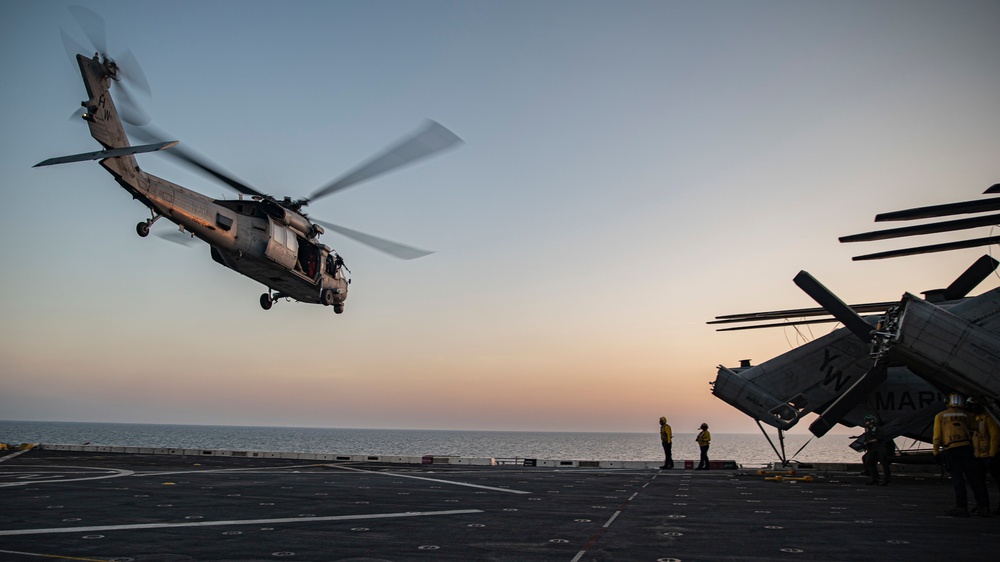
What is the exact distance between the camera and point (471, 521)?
13.0m

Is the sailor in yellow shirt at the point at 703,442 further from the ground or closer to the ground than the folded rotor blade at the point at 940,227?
closer to the ground

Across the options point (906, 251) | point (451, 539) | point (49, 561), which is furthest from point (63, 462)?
point (906, 251)

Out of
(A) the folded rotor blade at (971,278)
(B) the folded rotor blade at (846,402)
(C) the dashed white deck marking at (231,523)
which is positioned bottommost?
(C) the dashed white deck marking at (231,523)

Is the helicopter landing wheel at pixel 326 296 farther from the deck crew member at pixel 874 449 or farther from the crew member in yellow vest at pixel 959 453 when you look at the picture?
the crew member in yellow vest at pixel 959 453

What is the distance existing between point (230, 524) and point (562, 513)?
6.90 meters

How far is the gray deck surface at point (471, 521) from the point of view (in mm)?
9695

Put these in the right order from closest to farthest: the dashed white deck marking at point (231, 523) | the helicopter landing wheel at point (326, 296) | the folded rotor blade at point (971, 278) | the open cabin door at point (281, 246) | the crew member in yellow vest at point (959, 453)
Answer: the dashed white deck marking at point (231, 523) → the crew member in yellow vest at point (959, 453) → the folded rotor blade at point (971, 278) → the open cabin door at point (281, 246) → the helicopter landing wheel at point (326, 296)

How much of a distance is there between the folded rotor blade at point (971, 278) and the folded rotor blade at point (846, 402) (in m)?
4.16

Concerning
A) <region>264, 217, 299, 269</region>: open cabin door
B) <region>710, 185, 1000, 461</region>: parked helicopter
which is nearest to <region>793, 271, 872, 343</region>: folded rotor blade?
<region>710, 185, 1000, 461</region>: parked helicopter

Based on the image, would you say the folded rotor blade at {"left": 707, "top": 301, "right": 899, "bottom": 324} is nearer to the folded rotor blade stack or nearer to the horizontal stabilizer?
the folded rotor blade stack

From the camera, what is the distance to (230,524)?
12508 millimetres

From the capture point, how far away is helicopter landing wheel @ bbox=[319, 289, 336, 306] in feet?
97.2

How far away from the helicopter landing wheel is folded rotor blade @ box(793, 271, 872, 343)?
781 inches

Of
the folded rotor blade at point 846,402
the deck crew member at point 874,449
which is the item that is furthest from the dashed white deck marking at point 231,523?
the folded rotor blade at point 846,402
